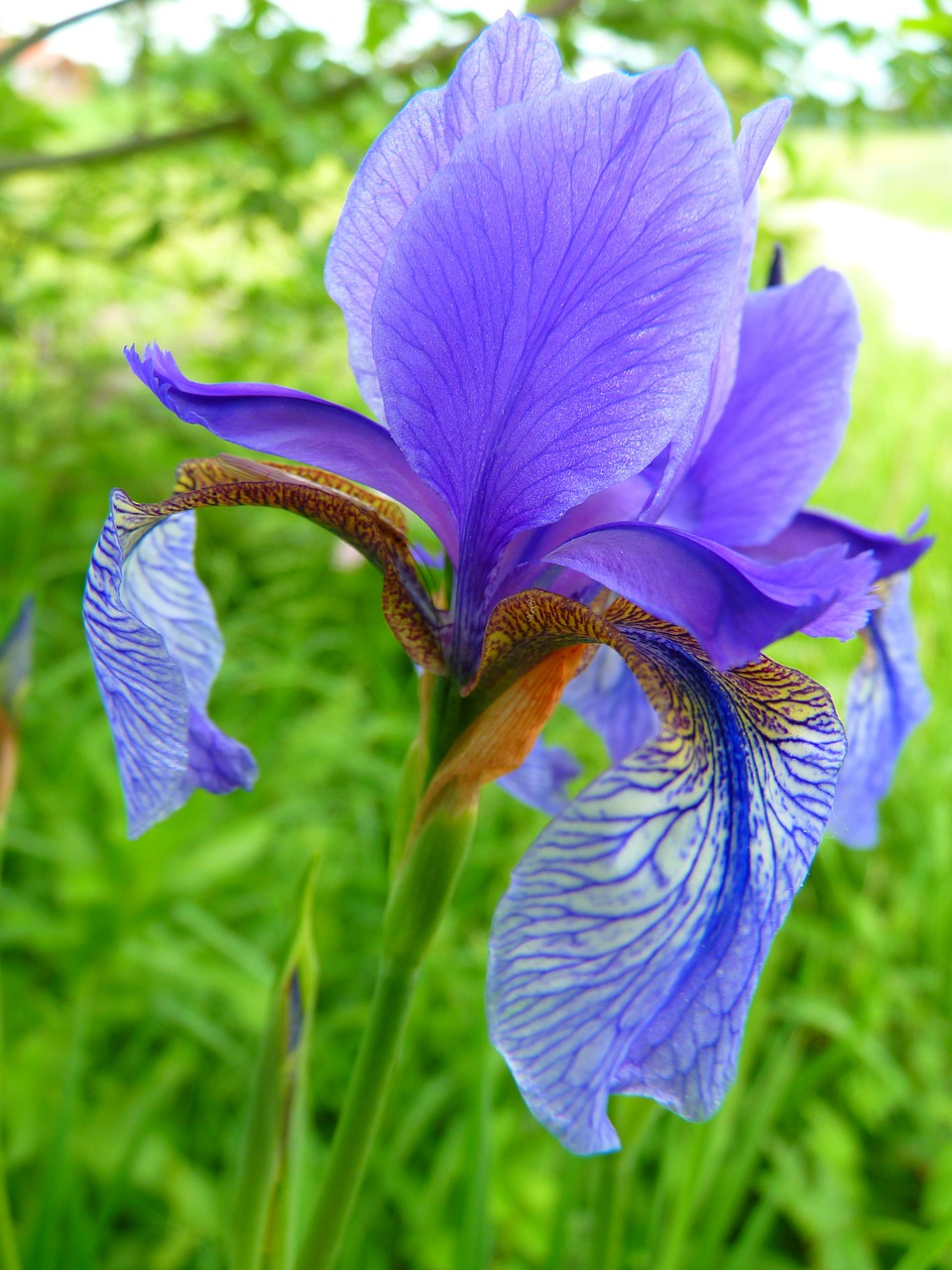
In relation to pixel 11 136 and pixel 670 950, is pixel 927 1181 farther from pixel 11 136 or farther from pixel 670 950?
pixel 11 136

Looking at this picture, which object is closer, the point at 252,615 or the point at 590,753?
the point at 590,753

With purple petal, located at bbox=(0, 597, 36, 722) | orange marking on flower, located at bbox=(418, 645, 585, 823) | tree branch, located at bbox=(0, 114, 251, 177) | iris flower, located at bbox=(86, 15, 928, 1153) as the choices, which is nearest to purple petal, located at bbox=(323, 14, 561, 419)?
iris flower, located at bbox=(86, 15, 928, 1153)

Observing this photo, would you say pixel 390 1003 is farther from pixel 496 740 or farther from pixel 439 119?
pixel 439 119

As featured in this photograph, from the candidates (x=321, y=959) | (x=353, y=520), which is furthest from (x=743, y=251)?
(x=321, y=959)

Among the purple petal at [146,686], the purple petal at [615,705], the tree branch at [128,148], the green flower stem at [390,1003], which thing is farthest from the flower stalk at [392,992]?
the tree branch at [128,148]

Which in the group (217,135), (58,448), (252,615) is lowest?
(252,615)

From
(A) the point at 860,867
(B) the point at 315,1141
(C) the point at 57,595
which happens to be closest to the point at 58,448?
(C) the point at 57,595

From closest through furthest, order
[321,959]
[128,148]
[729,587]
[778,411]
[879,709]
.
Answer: [729,587]
[778,411]
[879,709]
[321,959]
[128,148]
